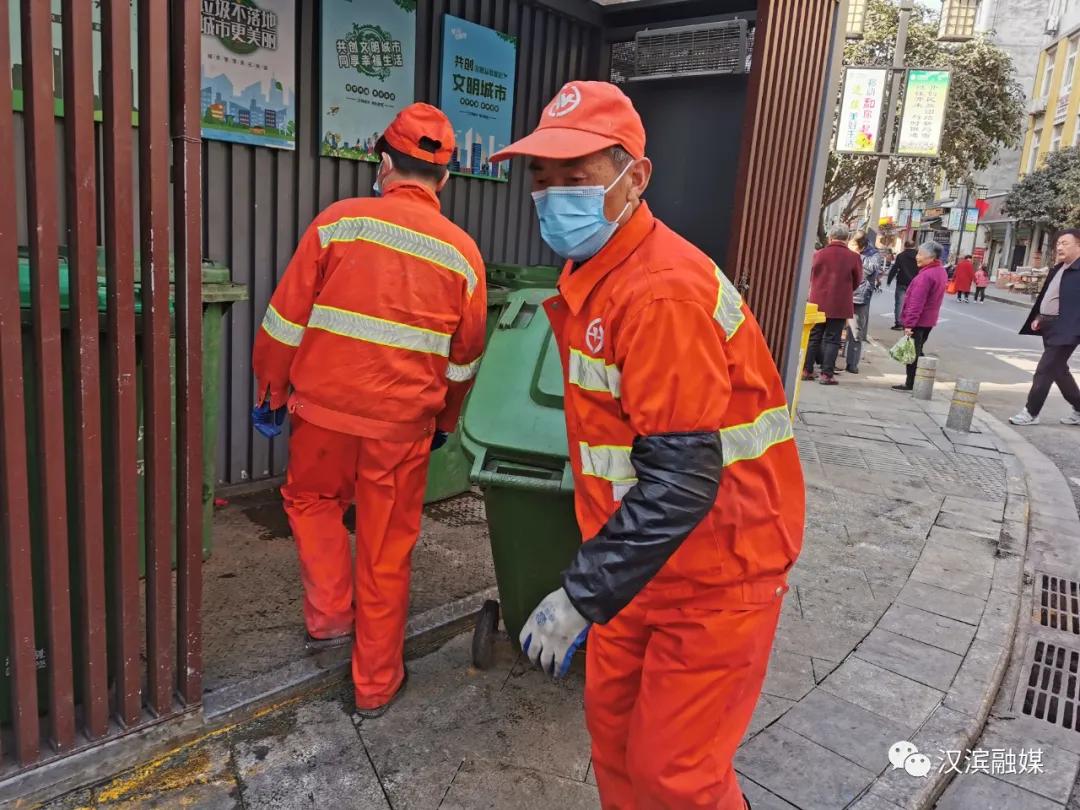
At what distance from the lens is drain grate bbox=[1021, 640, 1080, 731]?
3064mm

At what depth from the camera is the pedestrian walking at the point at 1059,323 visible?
7461 millimetres

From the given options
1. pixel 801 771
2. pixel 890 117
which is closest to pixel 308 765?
pixel 801 771

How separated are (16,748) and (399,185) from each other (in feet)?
6.47

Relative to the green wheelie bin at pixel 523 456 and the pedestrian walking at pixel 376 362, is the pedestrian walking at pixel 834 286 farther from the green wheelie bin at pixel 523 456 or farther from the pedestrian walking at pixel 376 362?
the pedestrian walking at pixel 376 362

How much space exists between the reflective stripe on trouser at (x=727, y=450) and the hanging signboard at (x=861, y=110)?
501 inches

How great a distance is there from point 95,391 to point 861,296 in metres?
10.4

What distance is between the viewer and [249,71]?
391 cm

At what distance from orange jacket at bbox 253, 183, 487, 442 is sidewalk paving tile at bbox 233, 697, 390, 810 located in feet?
3.13

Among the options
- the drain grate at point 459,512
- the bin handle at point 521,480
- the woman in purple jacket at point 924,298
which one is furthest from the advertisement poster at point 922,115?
the bin handle at point 521,480

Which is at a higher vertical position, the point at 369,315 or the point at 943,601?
the point at 369,315

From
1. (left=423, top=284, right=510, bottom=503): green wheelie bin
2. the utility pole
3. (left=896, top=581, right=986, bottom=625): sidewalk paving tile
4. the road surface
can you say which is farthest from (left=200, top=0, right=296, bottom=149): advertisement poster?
the utility pole

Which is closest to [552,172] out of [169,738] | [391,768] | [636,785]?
[636,785]

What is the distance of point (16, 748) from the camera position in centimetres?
212

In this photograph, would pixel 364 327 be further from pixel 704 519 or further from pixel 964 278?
pixel 964 278
